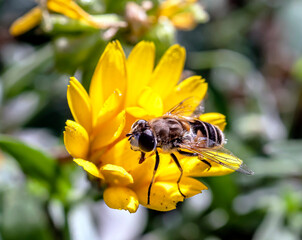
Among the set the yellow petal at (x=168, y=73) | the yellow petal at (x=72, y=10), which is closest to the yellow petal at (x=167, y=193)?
the yellow petal at (x=168, y=73)

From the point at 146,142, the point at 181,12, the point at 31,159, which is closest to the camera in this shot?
the point at 146,142

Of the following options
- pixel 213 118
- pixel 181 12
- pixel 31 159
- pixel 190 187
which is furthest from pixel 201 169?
pixel 181 12

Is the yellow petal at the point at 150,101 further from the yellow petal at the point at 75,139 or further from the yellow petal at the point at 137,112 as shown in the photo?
the yellow petal at the point at 75,139

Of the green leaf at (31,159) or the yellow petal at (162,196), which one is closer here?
the yellow petal at (162,196)

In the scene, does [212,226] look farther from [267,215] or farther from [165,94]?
[165,94]

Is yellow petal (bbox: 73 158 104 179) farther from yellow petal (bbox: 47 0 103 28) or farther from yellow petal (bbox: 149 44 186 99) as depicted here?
yellow petal (bbox: 47 0 103 28)

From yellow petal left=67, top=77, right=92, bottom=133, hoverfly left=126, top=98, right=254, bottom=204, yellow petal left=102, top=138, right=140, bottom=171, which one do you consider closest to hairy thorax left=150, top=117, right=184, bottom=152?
hoverfly left=126, top=98, right=254, bottom=204

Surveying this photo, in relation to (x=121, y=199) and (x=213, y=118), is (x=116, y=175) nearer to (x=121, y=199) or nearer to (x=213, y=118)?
(x=121, y=199)
